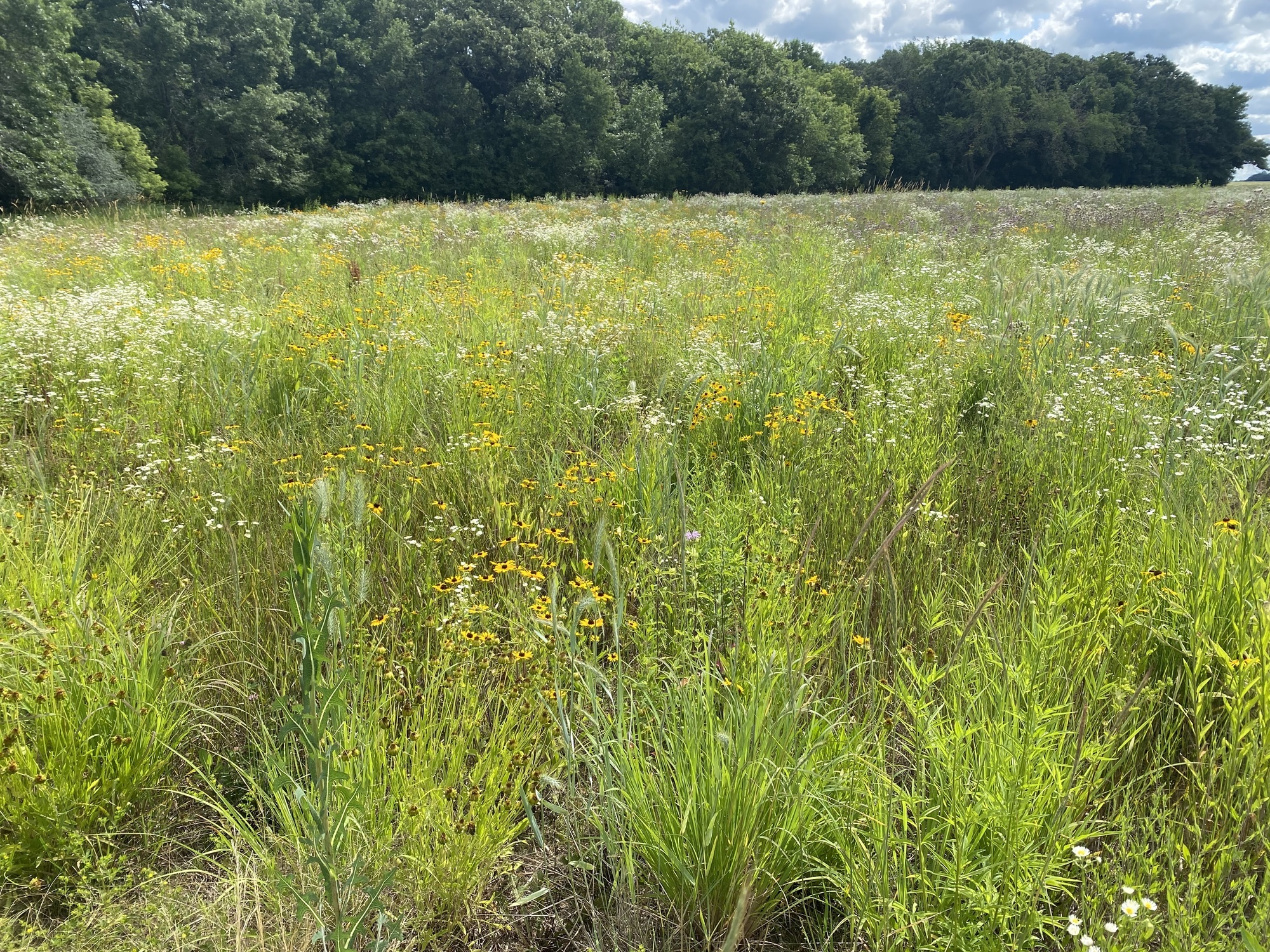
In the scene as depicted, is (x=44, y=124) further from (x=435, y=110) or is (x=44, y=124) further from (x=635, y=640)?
(x=635, y=640)

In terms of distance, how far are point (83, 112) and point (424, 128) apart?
14.4 meters

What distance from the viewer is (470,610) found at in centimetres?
174

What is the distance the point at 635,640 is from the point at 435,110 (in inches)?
1579

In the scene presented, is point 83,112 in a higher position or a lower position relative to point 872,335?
higher

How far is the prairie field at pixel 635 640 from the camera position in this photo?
1177mm

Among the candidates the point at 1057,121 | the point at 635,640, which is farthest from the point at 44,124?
the point at 1057,121

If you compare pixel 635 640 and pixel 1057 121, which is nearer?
pixel 635 640

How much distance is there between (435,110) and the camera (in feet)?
117

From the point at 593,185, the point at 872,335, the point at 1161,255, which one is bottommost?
the point at 872,335

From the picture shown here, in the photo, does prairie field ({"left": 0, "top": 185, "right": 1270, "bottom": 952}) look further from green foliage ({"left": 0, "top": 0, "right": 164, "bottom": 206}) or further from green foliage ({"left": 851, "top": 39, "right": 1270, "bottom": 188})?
green foliage ({"left": 851, "top": 39, "right": 1270, "bottom": 188})

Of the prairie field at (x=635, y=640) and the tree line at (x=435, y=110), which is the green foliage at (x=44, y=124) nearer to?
the tree line at (x=435, y=110)

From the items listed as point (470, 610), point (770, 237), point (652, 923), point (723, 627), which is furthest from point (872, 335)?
point (770, 237)

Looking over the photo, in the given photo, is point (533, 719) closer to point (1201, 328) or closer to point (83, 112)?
point (1201, 328)

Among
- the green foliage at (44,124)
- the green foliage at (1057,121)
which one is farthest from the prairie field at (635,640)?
the green foliage at (1057,121)
